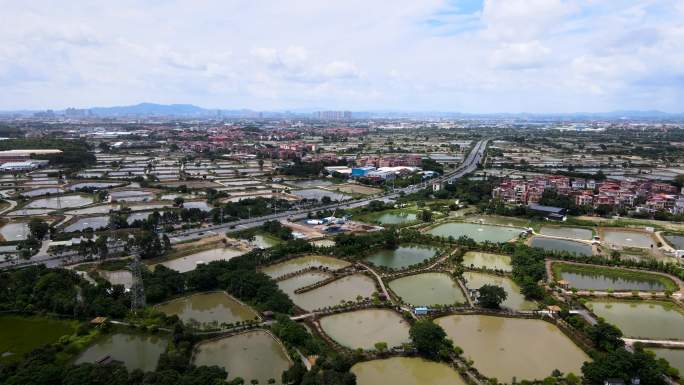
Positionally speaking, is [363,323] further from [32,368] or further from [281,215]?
[281,215]

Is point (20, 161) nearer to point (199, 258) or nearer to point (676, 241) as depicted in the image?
point (199, 258)

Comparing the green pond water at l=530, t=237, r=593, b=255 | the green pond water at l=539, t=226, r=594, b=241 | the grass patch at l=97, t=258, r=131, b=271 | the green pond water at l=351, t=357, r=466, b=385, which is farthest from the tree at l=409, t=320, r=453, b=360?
the green pond water at l=539, t=226, r=594, b=241

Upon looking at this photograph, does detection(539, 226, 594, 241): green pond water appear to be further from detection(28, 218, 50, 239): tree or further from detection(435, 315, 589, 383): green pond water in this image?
detection(28, 218, 50, 239): tree

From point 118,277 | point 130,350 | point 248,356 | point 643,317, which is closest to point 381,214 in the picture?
point 118,277

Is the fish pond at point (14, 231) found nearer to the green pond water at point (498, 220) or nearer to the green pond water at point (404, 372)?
the green pond water at point (404, 372)

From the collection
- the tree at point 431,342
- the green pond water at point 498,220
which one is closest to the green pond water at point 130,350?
the tree at point 431,342

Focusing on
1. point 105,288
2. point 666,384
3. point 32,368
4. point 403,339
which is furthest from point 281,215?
point 666,384
